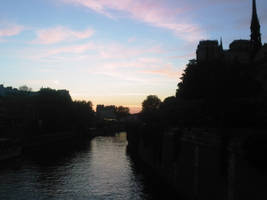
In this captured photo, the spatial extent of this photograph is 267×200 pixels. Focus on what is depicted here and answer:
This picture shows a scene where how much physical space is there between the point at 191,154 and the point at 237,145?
346 inches

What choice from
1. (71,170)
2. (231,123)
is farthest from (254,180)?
(71,170)

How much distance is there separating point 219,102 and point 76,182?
17.7 meters

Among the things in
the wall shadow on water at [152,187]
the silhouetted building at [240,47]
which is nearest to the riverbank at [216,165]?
the wall shadow on water at [152,187]

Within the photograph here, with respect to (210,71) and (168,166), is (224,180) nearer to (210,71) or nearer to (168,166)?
(168,166)

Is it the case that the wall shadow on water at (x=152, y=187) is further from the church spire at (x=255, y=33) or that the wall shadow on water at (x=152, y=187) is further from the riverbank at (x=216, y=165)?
the church spire at (x=255, y=33)

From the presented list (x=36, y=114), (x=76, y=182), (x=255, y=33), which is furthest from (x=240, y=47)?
(x=76, y=182)

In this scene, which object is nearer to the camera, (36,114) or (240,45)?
(36,114)

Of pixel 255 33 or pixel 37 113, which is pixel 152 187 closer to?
pixel 255 33

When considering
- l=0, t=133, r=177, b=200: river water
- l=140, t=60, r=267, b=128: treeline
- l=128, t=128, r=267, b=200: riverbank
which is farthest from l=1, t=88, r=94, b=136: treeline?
l=128, t=128, r=267, b=200: riverbank

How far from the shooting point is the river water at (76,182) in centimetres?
2884

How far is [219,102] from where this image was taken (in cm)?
2677

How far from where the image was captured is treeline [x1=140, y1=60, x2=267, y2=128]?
71.8ft

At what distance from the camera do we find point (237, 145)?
1627 cm

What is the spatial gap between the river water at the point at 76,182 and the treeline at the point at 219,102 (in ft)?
24.5
